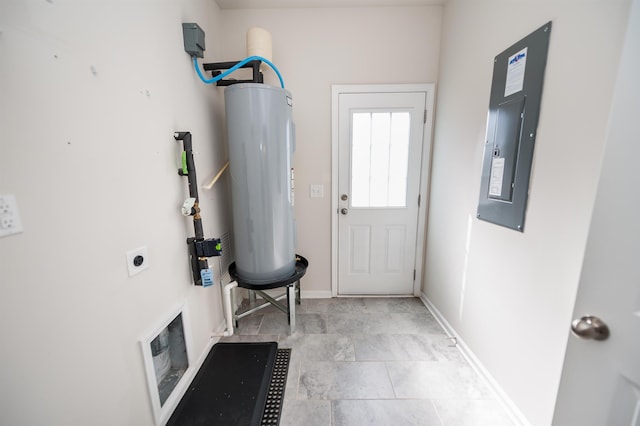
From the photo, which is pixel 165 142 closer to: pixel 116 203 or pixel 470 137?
pixel 116 203

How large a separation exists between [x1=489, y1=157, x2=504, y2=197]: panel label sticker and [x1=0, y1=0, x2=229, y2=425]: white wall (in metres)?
1.94

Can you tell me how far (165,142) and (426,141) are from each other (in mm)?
2160

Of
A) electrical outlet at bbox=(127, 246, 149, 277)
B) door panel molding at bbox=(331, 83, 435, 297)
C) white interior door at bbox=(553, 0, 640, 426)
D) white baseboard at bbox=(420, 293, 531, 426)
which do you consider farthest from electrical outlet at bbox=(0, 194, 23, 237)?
white baseboard at bbox=(420, 293, 531, 426)

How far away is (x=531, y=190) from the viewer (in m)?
1.16

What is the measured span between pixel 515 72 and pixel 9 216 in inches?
85.1

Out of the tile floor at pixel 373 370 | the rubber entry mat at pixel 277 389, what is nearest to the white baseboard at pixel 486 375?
the tile floor at pixel 373 370

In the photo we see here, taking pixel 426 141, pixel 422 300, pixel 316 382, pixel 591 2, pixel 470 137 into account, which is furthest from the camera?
pixel 422 300

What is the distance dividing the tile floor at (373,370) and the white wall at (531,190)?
7.8 inches

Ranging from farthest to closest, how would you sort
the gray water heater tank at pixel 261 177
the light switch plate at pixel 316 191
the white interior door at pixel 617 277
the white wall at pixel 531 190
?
the light switch plate at pixel 316 191, the gray water heater tank at pixel 261 177, the white wall at pixel 531 190, the white interior door at pixel 617 277

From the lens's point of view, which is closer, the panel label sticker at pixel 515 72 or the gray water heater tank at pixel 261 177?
the panel label sticker at pixel 515 72

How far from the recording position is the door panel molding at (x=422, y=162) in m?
2.13

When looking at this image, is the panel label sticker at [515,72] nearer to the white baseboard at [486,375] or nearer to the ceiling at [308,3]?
the ceiling at [308,3]

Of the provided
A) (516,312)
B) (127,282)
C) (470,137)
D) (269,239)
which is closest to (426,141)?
(470,137)

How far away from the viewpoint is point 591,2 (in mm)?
892
